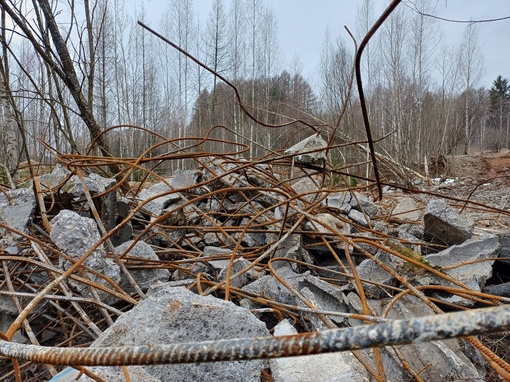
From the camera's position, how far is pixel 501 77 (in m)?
41.8

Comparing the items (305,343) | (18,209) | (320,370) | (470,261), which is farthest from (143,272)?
(470,261)

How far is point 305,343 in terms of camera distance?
26 cm

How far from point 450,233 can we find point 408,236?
0.23 m

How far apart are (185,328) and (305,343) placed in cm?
63

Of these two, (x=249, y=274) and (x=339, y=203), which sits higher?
(x=339, y=203)

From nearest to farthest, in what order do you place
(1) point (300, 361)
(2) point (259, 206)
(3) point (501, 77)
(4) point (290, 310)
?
(1) point (300, 361), (4) point (290, 310), (2) point (259, 206), (3) point (501, 77)

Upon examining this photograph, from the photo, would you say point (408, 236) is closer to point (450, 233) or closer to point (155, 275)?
point (450, 233)

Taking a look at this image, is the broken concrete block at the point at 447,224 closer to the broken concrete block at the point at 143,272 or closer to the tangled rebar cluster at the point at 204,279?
the tangled rebar cluster at the point at 204,279

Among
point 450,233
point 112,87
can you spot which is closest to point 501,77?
point 112,87

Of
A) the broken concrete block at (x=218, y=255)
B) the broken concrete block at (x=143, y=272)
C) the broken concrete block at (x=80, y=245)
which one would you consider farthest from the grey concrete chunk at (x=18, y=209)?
the broken concrete block at (x=218, y=255)

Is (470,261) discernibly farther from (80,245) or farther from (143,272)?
(80,245)

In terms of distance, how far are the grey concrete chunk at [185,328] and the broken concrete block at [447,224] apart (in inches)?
59.6

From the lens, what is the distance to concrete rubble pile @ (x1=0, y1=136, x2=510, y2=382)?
825 millimetres

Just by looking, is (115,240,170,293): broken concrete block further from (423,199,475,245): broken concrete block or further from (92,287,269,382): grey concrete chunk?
(423,199,475,245): broken concrete block
